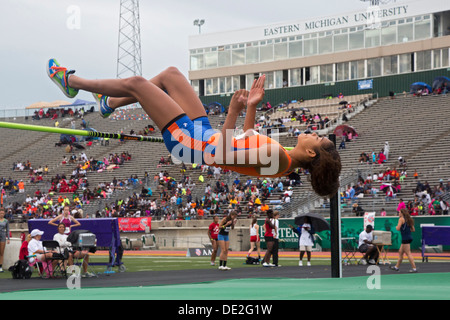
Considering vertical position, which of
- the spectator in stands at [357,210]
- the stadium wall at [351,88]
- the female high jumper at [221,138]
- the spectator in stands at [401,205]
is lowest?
the spectator in stands at [357,210]

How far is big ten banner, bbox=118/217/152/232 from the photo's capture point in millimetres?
27328

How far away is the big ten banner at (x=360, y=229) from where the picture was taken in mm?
20594

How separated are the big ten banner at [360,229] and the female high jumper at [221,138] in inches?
617

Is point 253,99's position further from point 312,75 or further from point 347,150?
point 312,75

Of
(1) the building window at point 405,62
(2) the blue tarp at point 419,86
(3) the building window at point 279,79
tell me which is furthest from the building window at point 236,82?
(2) the blue tarp at point 419,86

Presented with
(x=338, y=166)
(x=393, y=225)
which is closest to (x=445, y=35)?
(x=393, y=225)

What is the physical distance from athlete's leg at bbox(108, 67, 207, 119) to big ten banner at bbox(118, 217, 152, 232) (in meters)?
22.2

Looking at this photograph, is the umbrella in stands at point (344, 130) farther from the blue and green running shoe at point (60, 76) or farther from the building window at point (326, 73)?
the blue and green running shoe at point (60, 76)

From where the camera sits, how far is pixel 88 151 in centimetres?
3559

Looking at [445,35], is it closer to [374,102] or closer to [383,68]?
[383,68]

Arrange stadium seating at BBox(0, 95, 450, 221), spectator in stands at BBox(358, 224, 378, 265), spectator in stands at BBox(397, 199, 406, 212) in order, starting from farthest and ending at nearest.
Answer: stadium seating at BBox(0, 95, 450, 221)
spectator in stands at BBox(397, 199, 406, 212)
spectator in stands at BBox(358, 224, 378, 265)

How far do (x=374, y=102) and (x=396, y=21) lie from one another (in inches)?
275

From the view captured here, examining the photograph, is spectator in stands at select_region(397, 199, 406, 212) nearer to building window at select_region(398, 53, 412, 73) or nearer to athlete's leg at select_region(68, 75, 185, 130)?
athlete's leg at select_region(68, 75, 185, 130)

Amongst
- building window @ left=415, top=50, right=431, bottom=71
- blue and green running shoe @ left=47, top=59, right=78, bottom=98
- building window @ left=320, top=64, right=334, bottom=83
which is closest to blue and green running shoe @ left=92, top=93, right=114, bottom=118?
blue and green running shoe @ left=47, top=59, right=78, bottom=98
